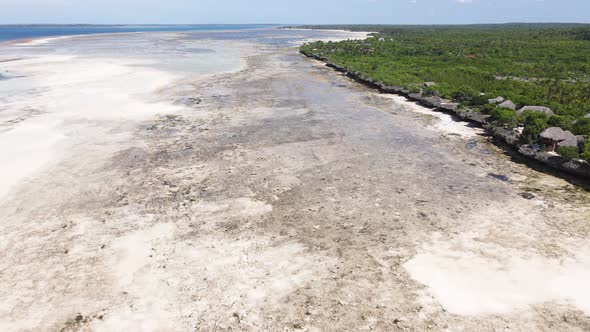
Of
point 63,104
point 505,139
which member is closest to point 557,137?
point 505,139

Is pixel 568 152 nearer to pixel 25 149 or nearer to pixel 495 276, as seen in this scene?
pixel 495 276

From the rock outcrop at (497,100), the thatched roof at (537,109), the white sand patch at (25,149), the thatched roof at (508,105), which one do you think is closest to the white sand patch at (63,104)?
the white sand patch at (25,149)

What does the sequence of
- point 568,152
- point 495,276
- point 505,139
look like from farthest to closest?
point 505,139, point 568,152, point 495,276

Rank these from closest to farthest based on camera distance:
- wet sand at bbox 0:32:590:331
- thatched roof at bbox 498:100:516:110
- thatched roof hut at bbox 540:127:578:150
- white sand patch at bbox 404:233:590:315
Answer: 1. wet sand at bbox 0:32:590:331
2. white sand patch at bbox 404:233:590:315
3. thatched roof hut at bbox 540:127:578:150
4. thatched roof at bbox 498:100:516:110

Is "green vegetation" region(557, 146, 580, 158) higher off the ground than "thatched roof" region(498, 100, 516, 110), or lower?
lower

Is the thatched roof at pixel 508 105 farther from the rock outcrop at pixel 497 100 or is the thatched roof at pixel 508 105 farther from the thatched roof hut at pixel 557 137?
the thatched roof hut at pixel 557 137

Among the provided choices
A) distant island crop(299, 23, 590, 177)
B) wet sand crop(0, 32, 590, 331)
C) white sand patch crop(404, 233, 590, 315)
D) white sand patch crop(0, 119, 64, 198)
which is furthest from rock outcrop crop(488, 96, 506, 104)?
white sand patch crop(0, 119, 64, 198)

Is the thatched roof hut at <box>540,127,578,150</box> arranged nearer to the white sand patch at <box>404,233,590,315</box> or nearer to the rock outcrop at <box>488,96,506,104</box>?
the rock outcrop at <box>488,96,506,104</box>
